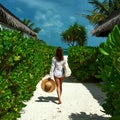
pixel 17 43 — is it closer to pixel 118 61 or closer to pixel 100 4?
pixel 118 61

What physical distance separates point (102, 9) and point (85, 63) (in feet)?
68.1

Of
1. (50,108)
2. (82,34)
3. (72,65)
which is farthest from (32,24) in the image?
(50,108)

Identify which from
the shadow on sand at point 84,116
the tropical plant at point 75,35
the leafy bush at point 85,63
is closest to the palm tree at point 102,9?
the leafy bush at point 85,63

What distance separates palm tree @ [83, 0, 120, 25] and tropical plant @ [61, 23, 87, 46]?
1359 inches

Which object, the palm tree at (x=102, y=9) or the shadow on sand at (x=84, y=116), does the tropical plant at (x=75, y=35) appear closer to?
the palm tree at (x=102, y=9)

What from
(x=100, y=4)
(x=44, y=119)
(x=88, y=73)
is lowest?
(x=44, y=119)

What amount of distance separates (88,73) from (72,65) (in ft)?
6.05

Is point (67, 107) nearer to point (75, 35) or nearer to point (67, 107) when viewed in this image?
point (67, 107)

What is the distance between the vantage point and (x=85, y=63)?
49.8ft

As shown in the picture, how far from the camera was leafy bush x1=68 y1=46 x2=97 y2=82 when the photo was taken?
14703 millimetres

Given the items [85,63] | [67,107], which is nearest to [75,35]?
[85,63]

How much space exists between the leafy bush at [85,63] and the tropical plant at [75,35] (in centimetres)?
5434

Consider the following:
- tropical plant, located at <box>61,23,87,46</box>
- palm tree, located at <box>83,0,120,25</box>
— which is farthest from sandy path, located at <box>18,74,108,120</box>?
tropical plant, located at <box>61,23,87,46</box>

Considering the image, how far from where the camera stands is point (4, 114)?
6027 mm
